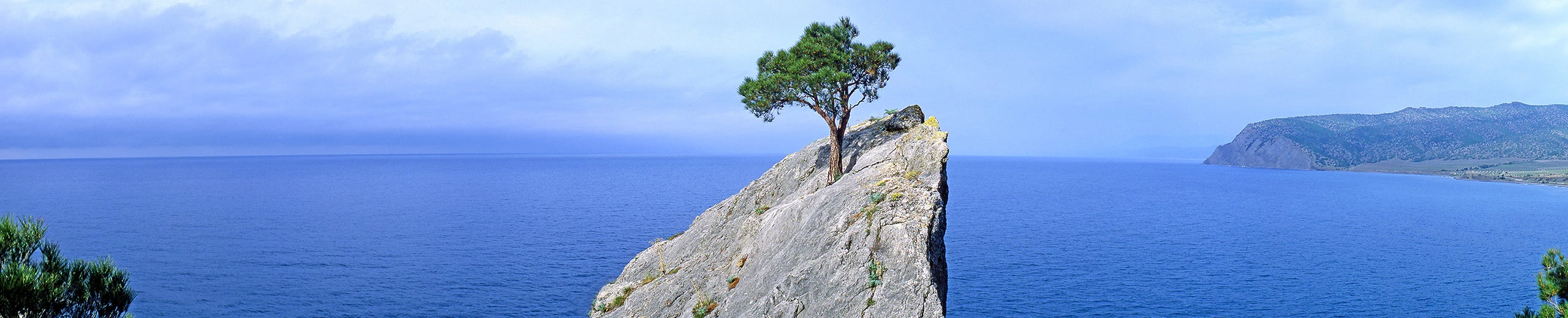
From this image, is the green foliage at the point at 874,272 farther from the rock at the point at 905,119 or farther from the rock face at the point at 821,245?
the rock at the point at 905,119

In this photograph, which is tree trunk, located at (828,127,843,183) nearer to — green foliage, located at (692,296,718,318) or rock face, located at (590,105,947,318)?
rock face, located at (590,105,947,318)

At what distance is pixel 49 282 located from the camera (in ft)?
67.2

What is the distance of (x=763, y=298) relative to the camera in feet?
79.2

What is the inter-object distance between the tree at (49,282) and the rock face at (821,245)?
18.1 metres

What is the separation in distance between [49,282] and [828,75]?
91.3 ft

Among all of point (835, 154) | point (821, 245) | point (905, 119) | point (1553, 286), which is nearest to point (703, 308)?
point (821, 245)

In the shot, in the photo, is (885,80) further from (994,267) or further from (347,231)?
(347,231)

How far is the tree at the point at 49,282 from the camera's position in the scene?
19.6m

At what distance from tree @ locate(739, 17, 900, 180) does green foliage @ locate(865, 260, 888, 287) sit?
1297 centimetres

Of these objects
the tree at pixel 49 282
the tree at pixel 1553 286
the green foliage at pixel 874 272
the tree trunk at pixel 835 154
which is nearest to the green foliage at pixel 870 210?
the green foliage at pixel 874 272

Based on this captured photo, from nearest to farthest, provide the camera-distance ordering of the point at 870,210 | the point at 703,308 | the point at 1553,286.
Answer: the point at 1553,286, the point at 870,210, the point at 703,308

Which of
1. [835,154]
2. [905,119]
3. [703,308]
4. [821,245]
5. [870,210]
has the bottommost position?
[703,308]

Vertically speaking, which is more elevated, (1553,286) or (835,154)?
(835,154)

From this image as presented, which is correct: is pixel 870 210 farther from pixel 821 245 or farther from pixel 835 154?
pixel 835 154
